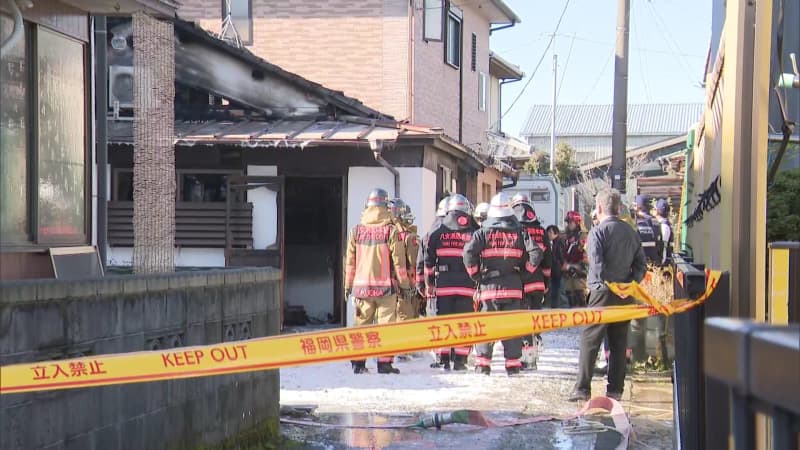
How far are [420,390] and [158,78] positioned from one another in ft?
12.2

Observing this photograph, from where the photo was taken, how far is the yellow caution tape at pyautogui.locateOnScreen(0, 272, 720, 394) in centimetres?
408

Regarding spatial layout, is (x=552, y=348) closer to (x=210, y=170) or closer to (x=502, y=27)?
(x=210, y=170)

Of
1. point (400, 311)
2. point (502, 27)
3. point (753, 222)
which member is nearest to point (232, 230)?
point (400, 311)

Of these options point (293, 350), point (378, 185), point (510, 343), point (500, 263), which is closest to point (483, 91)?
point (378, 185)

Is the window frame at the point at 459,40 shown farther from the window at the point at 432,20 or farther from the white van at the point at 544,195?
the white van at the point at 544,195

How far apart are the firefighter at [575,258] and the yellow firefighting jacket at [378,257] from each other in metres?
4.40

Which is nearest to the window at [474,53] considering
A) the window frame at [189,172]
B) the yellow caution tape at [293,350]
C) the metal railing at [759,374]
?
the window frame at [189,172]

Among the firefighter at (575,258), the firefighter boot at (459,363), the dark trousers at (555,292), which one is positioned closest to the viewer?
the firefighter boot at (459,363)

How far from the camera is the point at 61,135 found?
745 cm

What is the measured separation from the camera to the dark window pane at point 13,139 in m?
6.66

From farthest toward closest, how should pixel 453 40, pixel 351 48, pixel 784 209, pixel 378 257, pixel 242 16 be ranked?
pixel 453 40
pixel 242 16
pixel 351 48
pixel 378 257
pixel 784 209

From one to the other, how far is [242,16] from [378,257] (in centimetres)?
958

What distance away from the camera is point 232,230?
14594 millimetres

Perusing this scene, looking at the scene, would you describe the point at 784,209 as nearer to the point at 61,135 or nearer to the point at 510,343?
the point at 510,343
